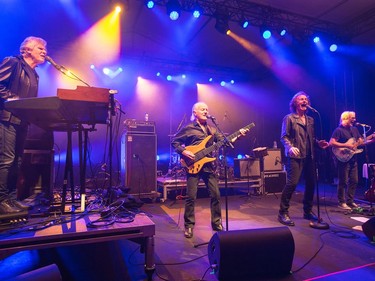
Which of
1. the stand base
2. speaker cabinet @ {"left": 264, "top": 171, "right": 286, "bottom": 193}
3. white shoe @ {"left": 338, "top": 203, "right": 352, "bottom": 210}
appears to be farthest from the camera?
speaker cabinet @ {"left": 264, "top": 171, "right": 286, "bottom": 193}

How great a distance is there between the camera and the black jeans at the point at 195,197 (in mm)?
3395

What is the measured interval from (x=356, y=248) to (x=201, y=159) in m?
2.08

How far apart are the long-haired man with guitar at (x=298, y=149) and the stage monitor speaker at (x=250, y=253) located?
1.83 m

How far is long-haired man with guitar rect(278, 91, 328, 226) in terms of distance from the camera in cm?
377

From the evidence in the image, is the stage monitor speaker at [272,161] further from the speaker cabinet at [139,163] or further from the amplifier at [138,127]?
the amplifier at [138,127]

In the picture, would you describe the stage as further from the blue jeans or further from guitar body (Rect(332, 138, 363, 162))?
guitar body (Rect(332, 138, 363, 162))

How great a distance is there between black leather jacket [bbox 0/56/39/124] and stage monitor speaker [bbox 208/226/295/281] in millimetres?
2117

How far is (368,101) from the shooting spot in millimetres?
7918

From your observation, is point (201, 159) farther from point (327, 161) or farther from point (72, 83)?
point (327, 161)


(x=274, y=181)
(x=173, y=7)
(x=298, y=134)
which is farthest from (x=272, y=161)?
(x=173, y=7)

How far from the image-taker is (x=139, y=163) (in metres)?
5.64

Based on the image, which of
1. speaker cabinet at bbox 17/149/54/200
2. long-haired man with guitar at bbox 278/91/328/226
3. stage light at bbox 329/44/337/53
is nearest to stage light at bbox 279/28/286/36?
stage light at bbox 329/44/337/53

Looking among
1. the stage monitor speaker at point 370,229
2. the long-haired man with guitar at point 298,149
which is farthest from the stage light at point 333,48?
the stage monitor speaker at point 370,229

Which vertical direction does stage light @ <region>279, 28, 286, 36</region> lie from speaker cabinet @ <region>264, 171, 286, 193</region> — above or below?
above
